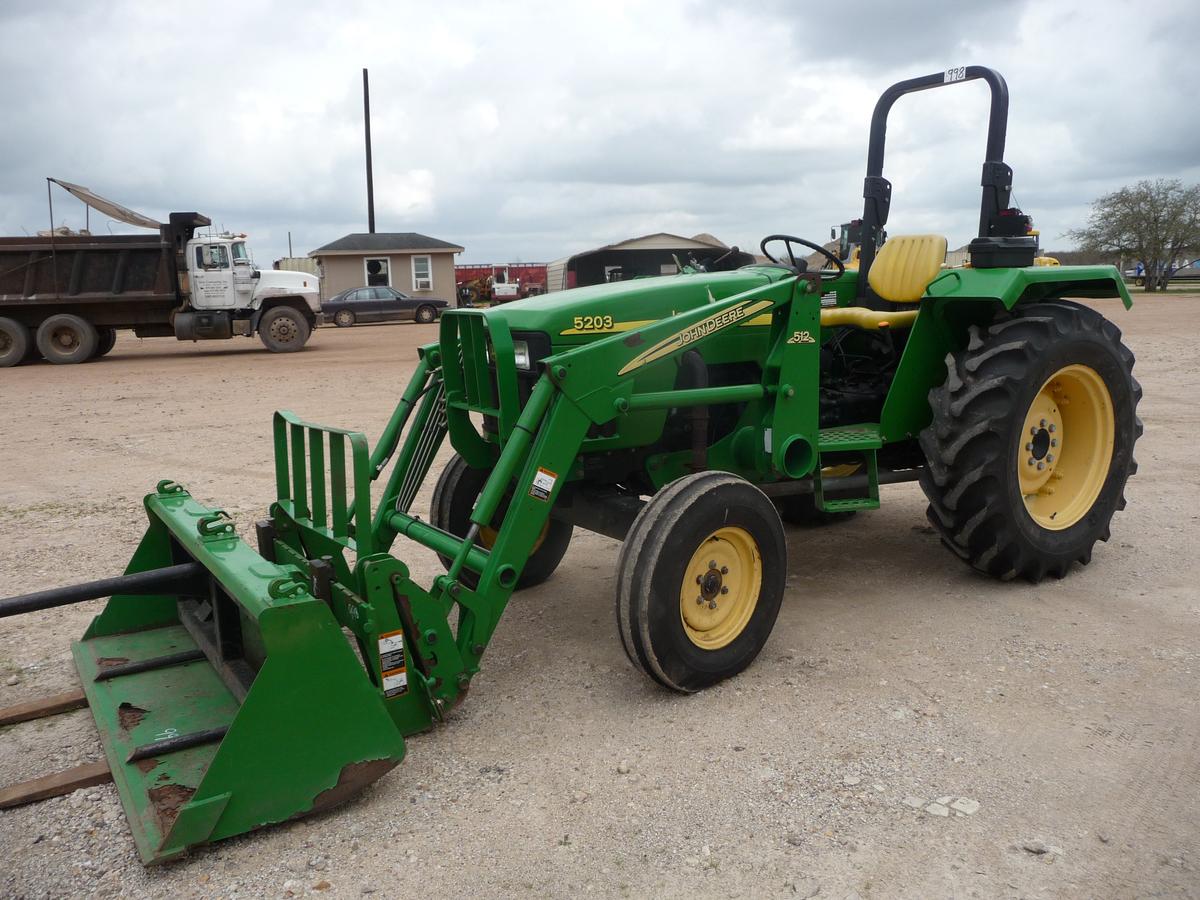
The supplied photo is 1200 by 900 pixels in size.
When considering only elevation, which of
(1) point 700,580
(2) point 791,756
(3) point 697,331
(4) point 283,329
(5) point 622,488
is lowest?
(2) point 791,756

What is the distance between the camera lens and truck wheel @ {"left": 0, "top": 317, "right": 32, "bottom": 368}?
1766cm

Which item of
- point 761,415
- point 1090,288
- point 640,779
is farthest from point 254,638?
point 1090,288

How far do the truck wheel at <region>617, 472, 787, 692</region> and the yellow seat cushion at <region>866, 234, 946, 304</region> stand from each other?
1.89 m

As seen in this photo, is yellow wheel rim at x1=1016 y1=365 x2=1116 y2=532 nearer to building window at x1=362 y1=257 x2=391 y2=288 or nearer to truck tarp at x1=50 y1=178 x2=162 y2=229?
truck tarp at x1=50 y1=178 x2=162 y2=229

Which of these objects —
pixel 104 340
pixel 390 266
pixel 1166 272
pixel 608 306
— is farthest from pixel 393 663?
pixel 1166 272

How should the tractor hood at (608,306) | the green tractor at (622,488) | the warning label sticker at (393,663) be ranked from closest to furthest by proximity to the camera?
the green tractor at (622,488) < the warning label sticker at (393,663) < the tractor hood at (608,306)

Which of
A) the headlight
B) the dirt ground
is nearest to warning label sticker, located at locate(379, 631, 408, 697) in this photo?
the dirt ground

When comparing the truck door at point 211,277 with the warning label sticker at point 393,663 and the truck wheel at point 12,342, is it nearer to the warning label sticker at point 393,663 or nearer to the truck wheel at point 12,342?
the truck wheel at point 12,342

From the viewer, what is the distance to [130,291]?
724 inches

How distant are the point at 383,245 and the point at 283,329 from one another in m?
16.7

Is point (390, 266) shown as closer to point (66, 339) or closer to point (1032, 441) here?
point (66, 339)

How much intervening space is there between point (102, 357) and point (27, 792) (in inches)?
716

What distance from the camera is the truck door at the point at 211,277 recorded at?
735 inches

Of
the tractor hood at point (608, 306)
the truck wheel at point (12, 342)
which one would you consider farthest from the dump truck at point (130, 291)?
the tractor hood at point (608, 306)
